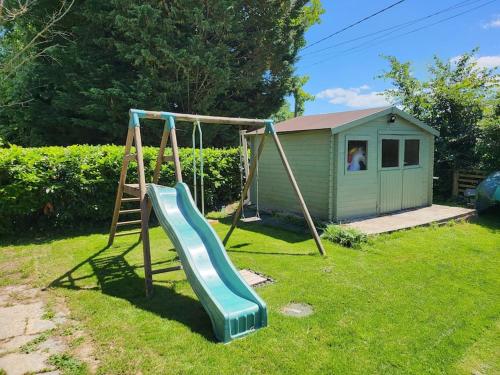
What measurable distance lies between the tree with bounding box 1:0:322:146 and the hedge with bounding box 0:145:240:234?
476 centimetres

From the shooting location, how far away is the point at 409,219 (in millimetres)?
7824

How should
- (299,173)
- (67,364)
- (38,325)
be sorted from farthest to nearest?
(299,173)
(38,325)
(67,364)

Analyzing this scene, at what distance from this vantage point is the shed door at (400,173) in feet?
27.4

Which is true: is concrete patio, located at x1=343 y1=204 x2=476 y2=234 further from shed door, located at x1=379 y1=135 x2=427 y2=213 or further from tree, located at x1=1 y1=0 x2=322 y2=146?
tree, located at x1=1 y1=0 x2=322 y2=146

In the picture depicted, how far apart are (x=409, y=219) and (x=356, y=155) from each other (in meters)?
1.87

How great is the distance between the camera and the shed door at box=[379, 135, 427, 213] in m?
8.34

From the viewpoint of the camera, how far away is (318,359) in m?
2.86

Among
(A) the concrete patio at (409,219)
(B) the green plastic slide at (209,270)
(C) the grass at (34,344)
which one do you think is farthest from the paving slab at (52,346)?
(A) the concrete patio at (409,219)

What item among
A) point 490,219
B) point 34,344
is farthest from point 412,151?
point 34,344

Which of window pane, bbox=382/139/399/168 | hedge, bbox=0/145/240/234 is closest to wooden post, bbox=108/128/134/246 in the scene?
hedge, bbox=0/145/240/234

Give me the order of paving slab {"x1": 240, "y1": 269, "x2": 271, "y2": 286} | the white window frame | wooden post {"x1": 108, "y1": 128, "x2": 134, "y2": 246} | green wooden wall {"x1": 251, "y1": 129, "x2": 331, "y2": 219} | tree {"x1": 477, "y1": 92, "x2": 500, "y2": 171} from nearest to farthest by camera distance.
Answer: paving slab {"x1": 240, "y1": 269, "x2": 271, "y2": 286} → wooden post {"x1": 108, "y1": 128, "x2": 134, "y2": 246} → the white window frame → green wooden wall {"x1": 251, "y1": 129, "x2": 331, "y2": 219} → tree {"x1": 477, "y1": 92, "x2": 500, "y2": 171}

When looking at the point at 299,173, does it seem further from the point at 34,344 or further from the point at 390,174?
the point at 34,344

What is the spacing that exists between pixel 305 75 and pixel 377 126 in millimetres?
14513

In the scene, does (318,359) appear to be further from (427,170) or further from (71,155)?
(427,170)
